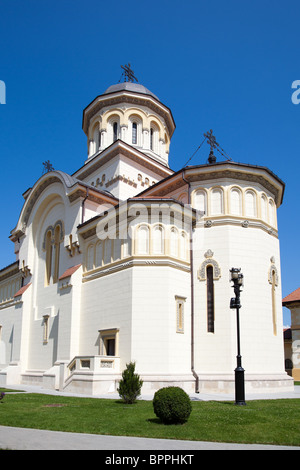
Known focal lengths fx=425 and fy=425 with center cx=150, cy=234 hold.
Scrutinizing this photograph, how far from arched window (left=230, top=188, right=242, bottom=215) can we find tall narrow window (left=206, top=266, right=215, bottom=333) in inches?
126

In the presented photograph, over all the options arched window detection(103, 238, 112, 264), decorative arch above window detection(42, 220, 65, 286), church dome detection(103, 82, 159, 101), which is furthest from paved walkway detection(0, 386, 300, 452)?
church dome detection(103, 82, 159, 101)

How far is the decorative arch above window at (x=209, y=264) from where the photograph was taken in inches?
809

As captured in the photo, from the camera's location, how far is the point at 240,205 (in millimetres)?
21734

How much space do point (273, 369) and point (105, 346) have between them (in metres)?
8.14

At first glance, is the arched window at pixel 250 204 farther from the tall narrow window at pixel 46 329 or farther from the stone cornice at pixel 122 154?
the tall narrow window at pixel 46 329

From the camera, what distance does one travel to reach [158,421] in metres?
10.4

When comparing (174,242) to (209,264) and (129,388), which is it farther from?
(129,388)

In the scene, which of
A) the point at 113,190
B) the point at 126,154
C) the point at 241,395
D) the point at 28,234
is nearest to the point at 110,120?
the point at 126,154

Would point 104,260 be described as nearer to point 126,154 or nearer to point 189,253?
point 189,253

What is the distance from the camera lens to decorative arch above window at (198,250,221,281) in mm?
20547

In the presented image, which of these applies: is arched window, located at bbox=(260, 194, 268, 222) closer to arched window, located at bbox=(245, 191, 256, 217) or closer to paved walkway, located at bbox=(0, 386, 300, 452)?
arched window, located at bbox=(245, 191, 256, 217)

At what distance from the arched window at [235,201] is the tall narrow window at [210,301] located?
10.5 ft

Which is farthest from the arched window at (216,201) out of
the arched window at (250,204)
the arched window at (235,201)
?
the arched window at (250,204)

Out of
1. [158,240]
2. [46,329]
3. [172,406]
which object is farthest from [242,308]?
[46,329]
